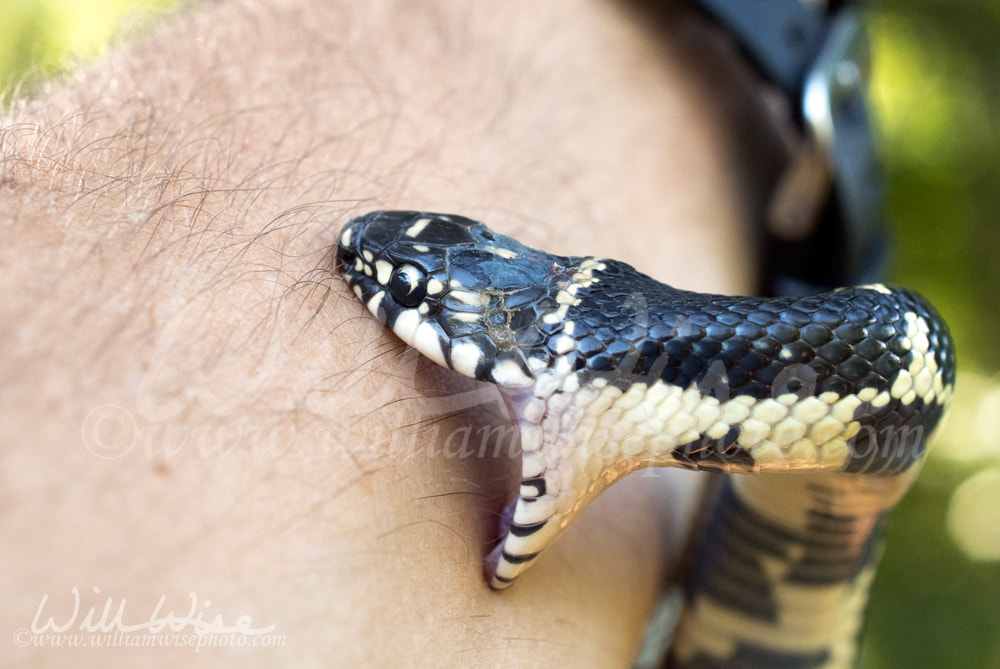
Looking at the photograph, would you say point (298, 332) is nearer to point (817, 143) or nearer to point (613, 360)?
point (613, 360)

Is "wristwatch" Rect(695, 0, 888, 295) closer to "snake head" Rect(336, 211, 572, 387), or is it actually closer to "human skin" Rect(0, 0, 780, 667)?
"human skin" Rect(0, 0, 780, 667)

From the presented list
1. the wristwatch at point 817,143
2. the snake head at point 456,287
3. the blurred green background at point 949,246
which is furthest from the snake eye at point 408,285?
the blurred green background at point 949,246

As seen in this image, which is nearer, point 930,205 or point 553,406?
point 553,406

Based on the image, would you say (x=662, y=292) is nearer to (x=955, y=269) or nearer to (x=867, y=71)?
(x=867, y=71)

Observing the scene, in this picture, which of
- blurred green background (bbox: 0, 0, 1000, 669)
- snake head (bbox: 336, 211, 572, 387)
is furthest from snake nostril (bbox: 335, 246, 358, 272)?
blurred green background (bbox: 0, 0, 1000, 669)

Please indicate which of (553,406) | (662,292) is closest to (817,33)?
(662,292)

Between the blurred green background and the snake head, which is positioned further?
the blurred green background

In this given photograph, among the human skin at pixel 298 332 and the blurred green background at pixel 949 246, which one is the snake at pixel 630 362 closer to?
the human skin at pixel 298 332

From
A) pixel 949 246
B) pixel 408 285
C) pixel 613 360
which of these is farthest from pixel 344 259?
pixel 949 246
